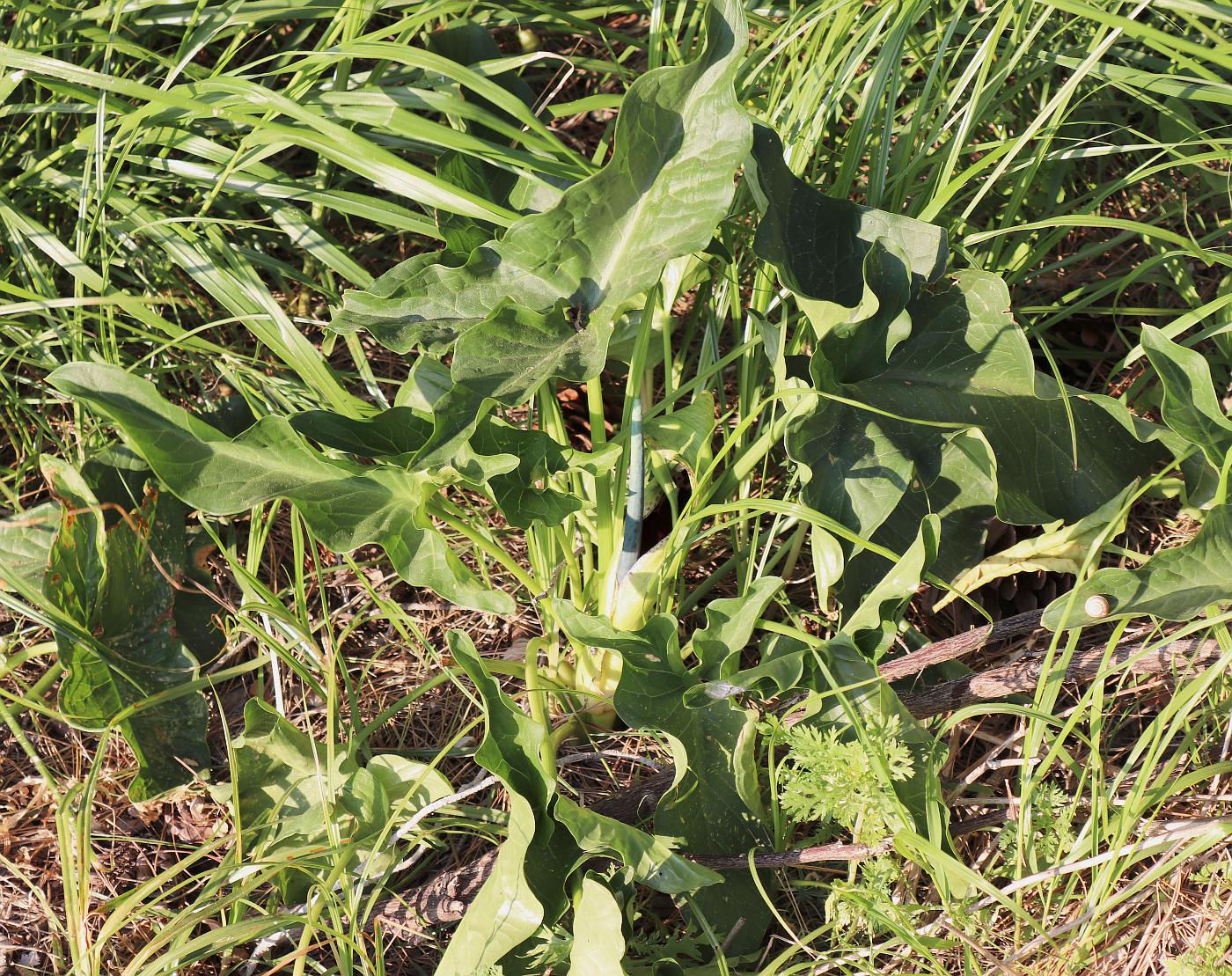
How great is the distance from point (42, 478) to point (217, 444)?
662mm

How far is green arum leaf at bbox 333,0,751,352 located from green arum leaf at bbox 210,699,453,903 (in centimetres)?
47

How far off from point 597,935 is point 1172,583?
0.67 m

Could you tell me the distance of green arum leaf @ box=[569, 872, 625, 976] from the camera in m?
1.00

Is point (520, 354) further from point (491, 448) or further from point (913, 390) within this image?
point (913, 390)

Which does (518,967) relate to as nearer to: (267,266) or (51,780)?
(51,780)

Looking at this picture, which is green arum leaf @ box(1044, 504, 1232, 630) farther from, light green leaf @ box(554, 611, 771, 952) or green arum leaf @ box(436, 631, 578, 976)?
green arum leaf @ box(436, 631, 578, 976)

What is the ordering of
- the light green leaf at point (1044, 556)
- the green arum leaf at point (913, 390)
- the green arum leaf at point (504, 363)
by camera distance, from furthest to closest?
the light green leaf at point (1044, 556) < the green arum leaf at point (913, 390) < the green arum leaf at point (504, 363)

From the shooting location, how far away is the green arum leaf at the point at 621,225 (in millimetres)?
997

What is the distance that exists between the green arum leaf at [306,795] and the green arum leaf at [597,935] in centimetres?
22

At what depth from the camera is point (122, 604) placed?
4.16 feet

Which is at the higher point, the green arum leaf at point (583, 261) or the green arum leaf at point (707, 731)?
the green arum leaf at point (583, 261)

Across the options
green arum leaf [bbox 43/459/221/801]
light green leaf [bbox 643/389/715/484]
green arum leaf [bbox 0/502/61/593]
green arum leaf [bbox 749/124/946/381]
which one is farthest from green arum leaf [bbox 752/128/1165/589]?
green arum leaf [bbox 0/502/61/593]

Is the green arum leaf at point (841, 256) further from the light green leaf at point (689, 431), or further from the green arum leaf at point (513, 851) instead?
the green arum leaf at point (513, 851)

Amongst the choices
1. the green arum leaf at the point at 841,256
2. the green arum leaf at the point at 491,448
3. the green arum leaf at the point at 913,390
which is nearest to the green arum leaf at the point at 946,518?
the green arum leaf at the point at 913,390
